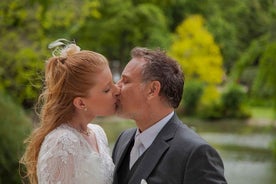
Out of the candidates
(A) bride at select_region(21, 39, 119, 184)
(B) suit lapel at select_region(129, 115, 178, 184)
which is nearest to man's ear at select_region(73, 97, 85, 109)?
(A) bride at select_region(21, 39, 119, 184)

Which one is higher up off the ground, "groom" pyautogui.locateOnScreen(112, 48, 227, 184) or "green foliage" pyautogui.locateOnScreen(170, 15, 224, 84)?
"groom" pyautogui.locateOnScreen(112, 48, 227, 184)

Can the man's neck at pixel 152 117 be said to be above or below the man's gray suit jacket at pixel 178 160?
above

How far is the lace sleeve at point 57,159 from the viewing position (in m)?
2.38

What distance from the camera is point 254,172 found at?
11766 millimetres

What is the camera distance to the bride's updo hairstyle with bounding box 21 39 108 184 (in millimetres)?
2451

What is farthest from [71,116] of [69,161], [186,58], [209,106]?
[186,58]

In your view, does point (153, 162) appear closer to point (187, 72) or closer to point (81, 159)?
point (81, 159)

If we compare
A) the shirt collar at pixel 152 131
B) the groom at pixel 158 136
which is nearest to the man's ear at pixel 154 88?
the groom at pixel 158 136

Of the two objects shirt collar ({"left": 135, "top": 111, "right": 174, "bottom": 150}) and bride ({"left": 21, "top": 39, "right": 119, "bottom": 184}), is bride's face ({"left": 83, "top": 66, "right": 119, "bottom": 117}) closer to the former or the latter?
bride ({"left": 21, "top": 39, "right": 119, "bottom": 184})

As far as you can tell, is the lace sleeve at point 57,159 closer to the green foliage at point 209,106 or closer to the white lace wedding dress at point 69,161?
the white lace wedding dress at point 69,161

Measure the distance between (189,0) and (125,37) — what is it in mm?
5164

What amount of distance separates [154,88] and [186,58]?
2167cm

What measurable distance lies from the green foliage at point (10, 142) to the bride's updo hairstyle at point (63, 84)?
3.51 m

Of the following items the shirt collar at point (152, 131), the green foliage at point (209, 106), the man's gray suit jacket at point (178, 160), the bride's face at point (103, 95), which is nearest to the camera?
the man's gray suit jacket at point (178, 160)
